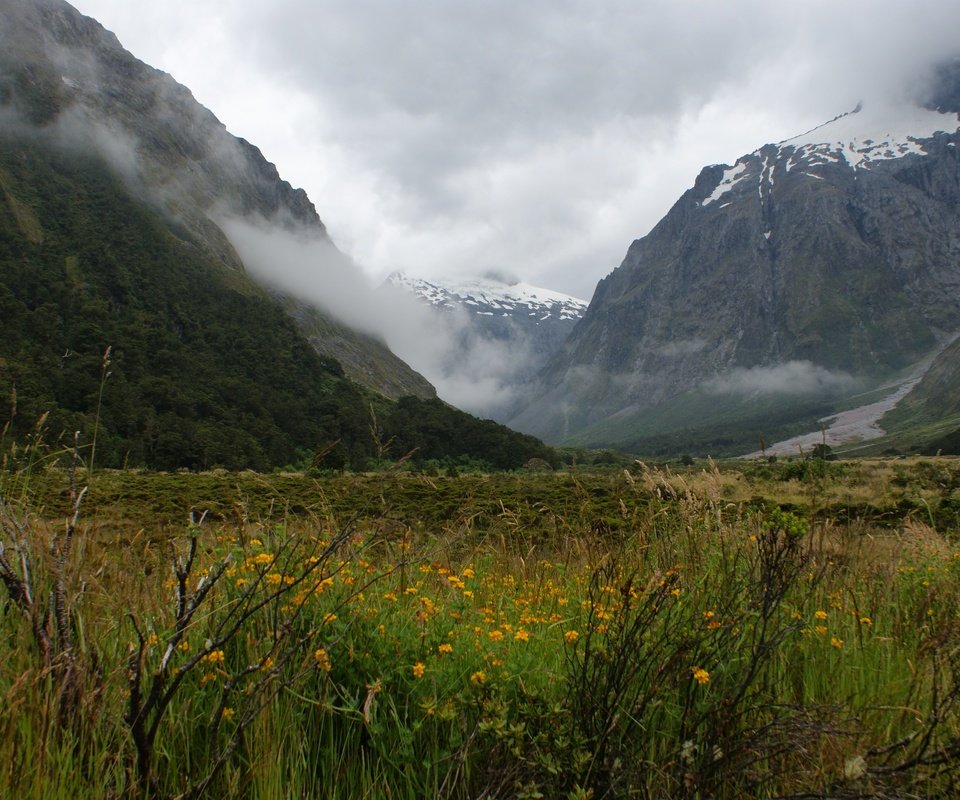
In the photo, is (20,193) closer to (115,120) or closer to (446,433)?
(115,120)

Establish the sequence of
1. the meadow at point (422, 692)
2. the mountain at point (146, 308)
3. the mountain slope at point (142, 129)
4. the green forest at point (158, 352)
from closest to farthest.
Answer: the meadow at point (422, 692)
the green forest at point (158, 352)
the mountain at point (146, 308)
the mountain slope at point (142, 129)

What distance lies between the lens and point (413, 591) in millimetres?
2998

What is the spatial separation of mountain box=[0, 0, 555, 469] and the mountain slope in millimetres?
351

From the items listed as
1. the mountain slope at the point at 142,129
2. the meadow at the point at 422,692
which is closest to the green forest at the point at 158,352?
the mountain slope at the point at 142,129

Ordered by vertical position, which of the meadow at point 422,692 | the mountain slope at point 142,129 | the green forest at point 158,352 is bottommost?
the meadow at point 422,692

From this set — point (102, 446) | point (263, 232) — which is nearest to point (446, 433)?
point (102, 446)

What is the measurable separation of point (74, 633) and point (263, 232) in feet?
465

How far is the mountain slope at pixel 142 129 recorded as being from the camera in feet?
284

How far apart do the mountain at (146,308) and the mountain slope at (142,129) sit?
1.15 ft

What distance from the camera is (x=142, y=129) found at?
340 ft

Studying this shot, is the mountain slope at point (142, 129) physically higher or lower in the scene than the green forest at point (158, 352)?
higher

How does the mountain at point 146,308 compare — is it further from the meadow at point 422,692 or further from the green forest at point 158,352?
the meadow at point 422,692

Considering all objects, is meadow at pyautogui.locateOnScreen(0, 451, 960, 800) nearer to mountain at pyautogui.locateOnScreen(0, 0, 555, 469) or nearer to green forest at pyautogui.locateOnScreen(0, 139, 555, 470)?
mountain at pyautogui.locateOnScreen(0, 0, 555, 469)

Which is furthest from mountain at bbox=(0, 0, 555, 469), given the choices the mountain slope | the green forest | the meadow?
the meadow
